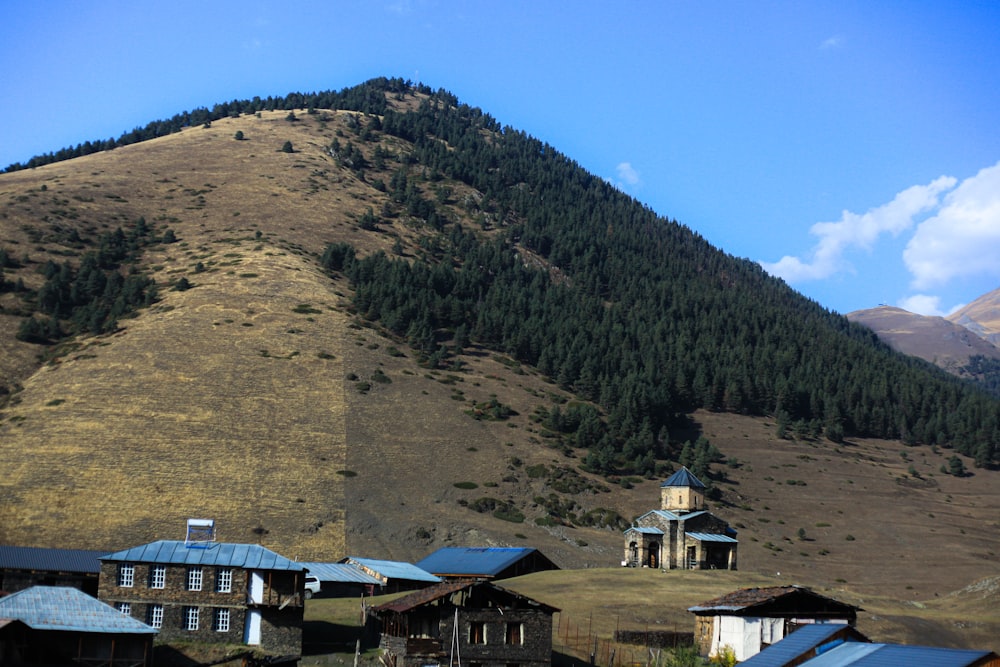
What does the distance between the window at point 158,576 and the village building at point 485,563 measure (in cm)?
2472

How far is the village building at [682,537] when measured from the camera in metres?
80.6

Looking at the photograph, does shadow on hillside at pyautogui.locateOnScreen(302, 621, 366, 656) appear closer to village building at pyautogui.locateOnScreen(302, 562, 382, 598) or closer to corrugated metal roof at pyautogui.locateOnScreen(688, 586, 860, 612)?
village building at pyautogui.locateOnScreen(302, 562, 382, 598)

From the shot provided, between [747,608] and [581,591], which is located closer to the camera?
[747,608]

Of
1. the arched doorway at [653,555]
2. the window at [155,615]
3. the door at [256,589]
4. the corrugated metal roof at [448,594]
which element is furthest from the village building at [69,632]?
the arched doorway at [653,555]

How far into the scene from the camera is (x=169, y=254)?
493 ft

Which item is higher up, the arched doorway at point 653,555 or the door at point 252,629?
the arched doorway at point 653,555

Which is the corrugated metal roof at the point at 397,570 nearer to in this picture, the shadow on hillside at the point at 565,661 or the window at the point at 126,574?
the shadow on hillside at the point at 565,661

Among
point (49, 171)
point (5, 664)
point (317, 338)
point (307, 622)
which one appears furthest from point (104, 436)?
point (49, 171)

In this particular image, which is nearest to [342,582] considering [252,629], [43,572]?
[252,629]

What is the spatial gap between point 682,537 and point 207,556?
137 feet

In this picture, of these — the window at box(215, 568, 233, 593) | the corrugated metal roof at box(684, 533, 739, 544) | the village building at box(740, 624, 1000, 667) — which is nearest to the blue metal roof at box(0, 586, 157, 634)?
the window at box(215, 568, 233, 593)

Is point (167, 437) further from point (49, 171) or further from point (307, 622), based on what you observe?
point (49, 171)

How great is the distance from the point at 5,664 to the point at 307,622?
58.1 feet

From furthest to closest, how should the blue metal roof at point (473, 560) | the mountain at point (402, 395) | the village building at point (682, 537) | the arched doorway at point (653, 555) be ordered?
the mountain at point (402, 395), the arched doorway at point (653, 555), the village building at point (682, 537), the blue metal roof at point (473, 560)
